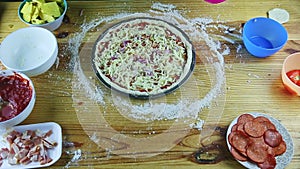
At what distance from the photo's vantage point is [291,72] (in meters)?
1.40

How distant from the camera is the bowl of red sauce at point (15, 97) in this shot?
1.23 m

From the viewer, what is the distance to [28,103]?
1256mm

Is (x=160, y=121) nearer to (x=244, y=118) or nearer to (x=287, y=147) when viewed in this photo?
(x=244, y=118)

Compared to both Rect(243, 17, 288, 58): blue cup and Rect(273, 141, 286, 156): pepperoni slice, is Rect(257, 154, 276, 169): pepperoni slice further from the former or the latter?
Rect(243, 17, 288, 58): blue cup

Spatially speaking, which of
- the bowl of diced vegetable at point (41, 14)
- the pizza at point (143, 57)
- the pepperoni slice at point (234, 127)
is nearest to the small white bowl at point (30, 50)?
the bowl of diced vegetable at point (41, 14)

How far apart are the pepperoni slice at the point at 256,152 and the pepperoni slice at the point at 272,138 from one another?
0.03 meters

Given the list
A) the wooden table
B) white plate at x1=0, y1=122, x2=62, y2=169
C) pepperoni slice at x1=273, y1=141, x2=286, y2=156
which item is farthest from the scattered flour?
pepperoni slice at x1=273, y1=141, x2=286, y2=156

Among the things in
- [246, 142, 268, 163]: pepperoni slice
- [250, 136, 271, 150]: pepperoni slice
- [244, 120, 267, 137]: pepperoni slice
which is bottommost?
[246, 142, 268, 163]: pepperoni slice

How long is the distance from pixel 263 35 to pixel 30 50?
3.38 ft

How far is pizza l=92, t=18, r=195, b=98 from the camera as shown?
4.50ft

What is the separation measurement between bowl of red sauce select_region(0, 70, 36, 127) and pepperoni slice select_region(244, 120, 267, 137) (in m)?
0.79

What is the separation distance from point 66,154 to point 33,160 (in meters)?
0.11

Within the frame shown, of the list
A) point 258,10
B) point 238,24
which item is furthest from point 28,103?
point 258,10

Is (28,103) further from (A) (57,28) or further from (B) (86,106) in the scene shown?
(A) (57,28)
